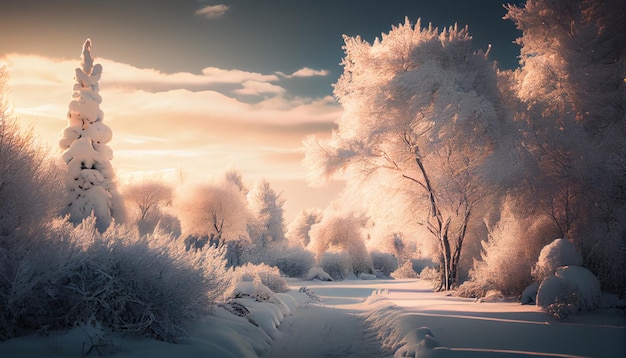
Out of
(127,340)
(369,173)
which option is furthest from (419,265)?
(127,340)

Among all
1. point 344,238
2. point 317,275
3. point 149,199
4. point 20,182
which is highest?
point 20,182

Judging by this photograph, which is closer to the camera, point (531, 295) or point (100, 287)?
point (100, 287)

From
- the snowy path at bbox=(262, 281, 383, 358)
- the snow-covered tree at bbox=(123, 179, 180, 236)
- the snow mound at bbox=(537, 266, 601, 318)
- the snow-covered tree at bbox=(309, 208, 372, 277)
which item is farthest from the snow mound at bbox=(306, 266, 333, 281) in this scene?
the snow mound at bbox=(537, 266, 601, 318)

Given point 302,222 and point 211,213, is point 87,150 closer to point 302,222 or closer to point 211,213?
point 211,213

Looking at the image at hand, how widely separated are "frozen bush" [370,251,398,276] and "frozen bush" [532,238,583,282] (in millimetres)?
31830

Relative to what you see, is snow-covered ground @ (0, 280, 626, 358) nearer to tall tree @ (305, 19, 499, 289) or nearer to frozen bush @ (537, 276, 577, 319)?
frozen bush @ (537, 276, 577, 319)

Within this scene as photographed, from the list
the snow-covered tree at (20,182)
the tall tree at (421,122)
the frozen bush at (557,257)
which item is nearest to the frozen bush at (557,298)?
the frozen bush at (557,257)

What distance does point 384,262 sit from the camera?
41531mm

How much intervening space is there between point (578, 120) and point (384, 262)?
29.8 m

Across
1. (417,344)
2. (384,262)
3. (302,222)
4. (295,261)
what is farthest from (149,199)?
(417,344)

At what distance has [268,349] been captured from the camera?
26.1ft

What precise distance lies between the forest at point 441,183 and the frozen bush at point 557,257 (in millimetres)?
32

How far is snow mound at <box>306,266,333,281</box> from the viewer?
1209 inches

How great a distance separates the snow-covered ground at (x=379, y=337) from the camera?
5523 millimetres
